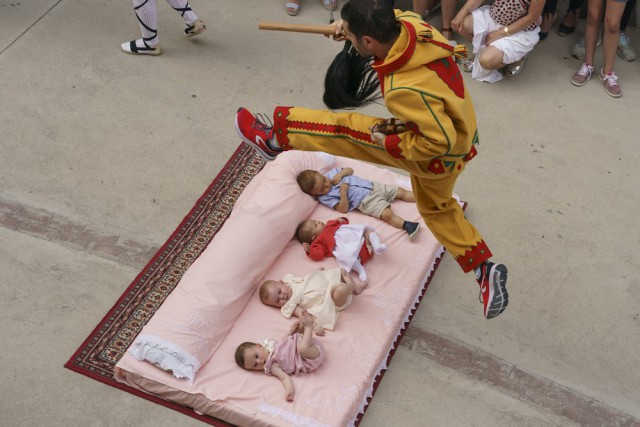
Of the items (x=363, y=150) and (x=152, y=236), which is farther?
(x=152, y=236)

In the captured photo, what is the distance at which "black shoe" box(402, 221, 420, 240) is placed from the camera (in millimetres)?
3734

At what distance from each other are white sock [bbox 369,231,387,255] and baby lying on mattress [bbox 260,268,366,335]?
0.71 feet

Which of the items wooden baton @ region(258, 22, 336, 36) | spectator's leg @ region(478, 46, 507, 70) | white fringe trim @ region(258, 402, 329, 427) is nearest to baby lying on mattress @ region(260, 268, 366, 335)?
white fringe trim @ region(258, 402, 329, 427)

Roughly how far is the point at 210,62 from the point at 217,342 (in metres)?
2.04

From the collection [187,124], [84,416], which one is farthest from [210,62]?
[84,416]

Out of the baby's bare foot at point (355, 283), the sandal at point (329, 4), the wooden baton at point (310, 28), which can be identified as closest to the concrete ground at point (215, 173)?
the sandal at point (329, 4)

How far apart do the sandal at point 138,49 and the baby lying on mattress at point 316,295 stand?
1937mm

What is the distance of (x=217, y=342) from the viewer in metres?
3.36

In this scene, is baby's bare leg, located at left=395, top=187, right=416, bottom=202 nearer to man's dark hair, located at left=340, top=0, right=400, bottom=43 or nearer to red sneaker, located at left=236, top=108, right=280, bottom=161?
red sneaker, located at left=236, top=108, right=280, bottom=161

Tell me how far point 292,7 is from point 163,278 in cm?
218

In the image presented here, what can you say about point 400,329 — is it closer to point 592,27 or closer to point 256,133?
Result: point 256,133

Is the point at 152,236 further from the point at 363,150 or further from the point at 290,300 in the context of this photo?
the point at 363,150

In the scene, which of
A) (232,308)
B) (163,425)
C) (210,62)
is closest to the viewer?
(163,425)

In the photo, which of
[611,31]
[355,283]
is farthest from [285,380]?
[611,31]
